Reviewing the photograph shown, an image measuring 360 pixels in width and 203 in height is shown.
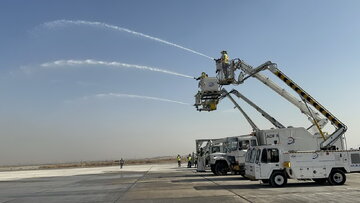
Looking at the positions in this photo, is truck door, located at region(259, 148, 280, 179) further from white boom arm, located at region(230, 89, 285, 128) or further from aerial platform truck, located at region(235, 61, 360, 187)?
white boom arm, located at region(230, 89, 285, 128)

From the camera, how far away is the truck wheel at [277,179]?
1927 centimetres

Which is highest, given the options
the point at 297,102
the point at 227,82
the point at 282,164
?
the point at 227,82

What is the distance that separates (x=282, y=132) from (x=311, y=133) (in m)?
1.83

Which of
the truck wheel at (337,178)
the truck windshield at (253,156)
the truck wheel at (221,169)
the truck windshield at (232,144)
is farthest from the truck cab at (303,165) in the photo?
the truck wheel at (221,169)

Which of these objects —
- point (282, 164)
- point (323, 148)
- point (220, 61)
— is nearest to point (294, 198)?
point (282, 164)

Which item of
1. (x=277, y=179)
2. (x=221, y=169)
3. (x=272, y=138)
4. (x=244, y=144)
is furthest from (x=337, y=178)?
(x=221, y=169)

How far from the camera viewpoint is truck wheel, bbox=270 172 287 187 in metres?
19.3

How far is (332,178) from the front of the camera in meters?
19.5

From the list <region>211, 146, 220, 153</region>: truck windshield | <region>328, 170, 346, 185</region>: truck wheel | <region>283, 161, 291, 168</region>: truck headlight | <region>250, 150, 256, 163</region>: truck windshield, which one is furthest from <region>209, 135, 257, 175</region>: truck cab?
<region>328, 170, 346, 185</region>: truck wheel

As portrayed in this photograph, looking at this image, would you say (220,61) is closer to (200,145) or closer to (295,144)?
(295,144)

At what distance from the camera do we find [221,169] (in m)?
30.2

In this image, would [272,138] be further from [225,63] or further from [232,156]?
[225,63]

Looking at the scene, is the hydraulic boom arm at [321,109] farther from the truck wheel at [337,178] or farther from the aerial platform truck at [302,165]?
the truck wheel at [337,178]

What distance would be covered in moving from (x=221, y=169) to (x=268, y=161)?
35.9 feet
